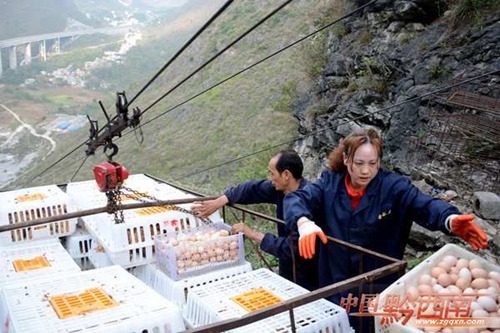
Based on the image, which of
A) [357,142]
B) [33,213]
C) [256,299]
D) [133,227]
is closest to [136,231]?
[133,227]

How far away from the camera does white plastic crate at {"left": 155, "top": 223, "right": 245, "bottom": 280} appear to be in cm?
299

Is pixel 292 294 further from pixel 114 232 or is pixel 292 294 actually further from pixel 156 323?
Answer: pixel 114 232

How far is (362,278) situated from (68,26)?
68.3 m

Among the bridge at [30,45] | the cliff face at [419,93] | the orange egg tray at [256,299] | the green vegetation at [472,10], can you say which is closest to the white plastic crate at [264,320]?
the orange egg tray at [256,299]

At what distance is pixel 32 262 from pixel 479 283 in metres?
2.69

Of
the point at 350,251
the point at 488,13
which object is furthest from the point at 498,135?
the point at 350,251

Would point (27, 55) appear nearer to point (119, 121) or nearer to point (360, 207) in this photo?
point (119, 121)

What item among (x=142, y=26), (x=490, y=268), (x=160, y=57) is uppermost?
(x=142, y=26)

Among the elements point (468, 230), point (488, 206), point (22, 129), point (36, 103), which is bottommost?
point (488, 206)

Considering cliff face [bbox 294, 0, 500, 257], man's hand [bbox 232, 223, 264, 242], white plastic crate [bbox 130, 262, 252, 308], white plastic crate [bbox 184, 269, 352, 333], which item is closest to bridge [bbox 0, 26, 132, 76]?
cliff face [bbox 294, 0, 500, 257]

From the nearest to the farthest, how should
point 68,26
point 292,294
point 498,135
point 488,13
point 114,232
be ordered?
point 292,294 → point 114,232 → point 498,135 → point 488,13 → point 68,26

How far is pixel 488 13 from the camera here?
755 centimetres

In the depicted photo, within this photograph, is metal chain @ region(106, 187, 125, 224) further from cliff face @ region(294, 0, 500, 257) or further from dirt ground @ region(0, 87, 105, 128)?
dirt ground @ region(0, 87, 105, 128)

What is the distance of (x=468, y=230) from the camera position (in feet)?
7.15
